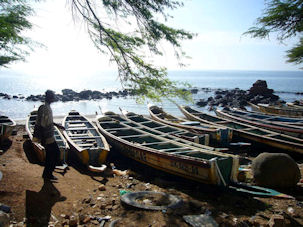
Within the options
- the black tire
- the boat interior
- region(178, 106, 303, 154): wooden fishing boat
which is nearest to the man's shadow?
the black tire

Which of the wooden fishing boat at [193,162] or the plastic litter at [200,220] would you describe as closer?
the plastic litter at [200,220]

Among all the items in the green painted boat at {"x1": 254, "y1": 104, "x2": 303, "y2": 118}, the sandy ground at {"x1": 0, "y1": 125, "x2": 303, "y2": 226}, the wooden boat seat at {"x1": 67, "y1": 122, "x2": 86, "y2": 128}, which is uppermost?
the green painted boat at {"x1": 254, "y1": 104, "x2": 303, "y2": 118}

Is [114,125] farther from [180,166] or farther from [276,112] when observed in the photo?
[276,112]

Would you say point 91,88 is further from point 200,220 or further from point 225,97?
point 200,220

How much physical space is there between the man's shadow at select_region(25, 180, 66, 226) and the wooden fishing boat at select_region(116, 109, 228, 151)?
453 centimetres

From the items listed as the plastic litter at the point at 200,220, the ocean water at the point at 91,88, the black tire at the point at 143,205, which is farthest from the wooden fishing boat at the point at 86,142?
the plastic litter at the point at 200,220

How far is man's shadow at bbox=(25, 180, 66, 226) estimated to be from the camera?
4.69m

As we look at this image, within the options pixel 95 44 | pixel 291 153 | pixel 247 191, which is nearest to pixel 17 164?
pixel 95 44

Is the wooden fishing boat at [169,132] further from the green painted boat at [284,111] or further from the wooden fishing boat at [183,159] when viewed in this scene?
the green painted boat at [284,111]

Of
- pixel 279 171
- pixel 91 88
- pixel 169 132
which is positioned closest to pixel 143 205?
pixel 279 171

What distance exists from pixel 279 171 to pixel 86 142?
6.87m

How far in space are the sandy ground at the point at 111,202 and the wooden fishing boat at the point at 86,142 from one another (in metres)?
0.60

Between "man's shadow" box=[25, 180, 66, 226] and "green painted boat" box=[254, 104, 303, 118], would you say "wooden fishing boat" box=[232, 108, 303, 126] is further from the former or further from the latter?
"man's shadow" box=[25, 180, 66, 226]

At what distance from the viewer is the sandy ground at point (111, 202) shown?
4832 millimetres
